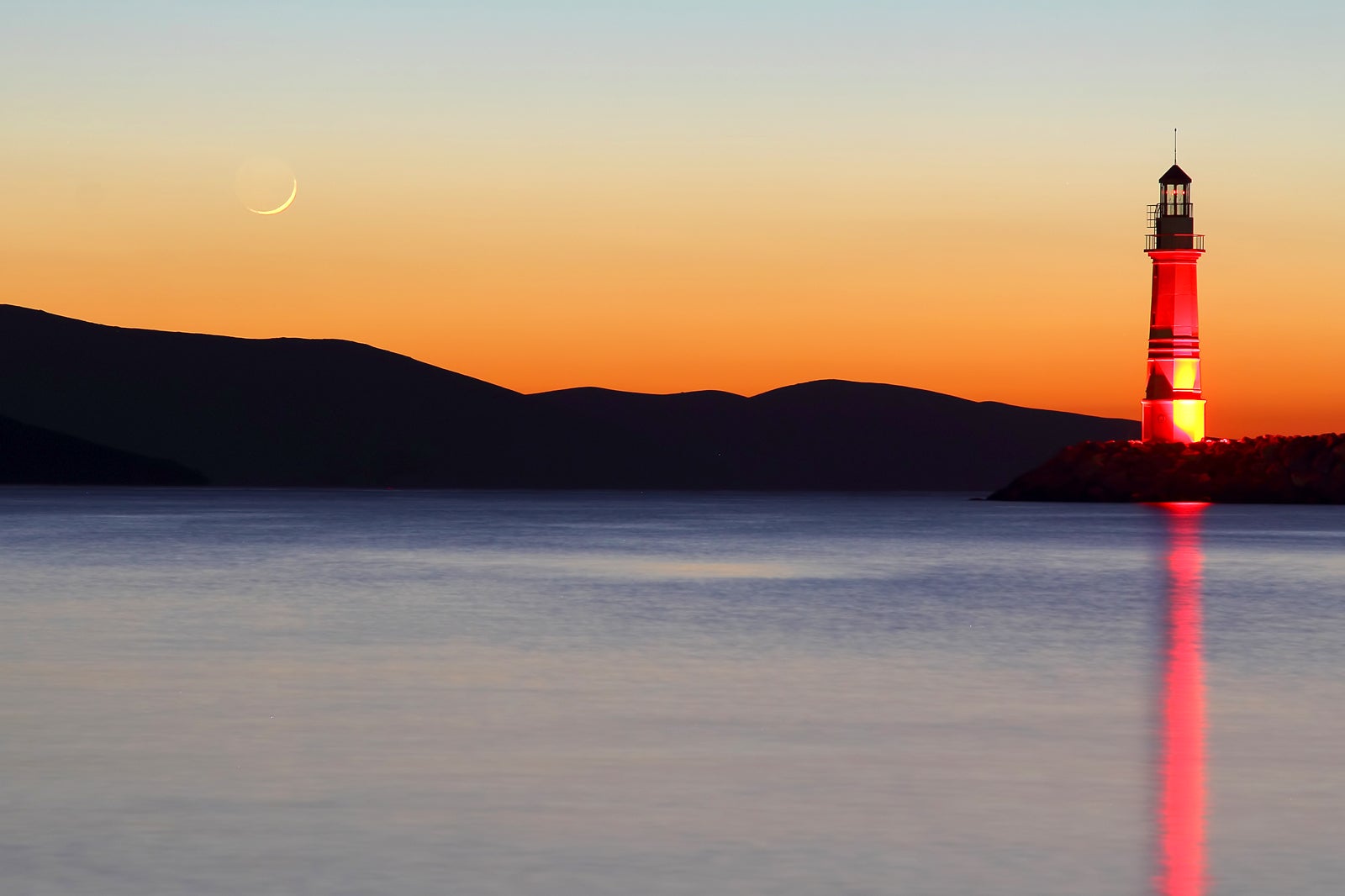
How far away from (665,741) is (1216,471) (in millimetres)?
97198

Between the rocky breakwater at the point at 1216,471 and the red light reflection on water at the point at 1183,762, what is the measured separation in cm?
7575

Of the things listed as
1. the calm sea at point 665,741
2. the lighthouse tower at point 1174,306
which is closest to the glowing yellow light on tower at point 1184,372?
the lighthouse tower at point 1174,306

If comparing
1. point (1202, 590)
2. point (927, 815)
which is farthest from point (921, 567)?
point (927, 815)

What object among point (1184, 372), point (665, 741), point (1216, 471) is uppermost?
point (1184, 372)

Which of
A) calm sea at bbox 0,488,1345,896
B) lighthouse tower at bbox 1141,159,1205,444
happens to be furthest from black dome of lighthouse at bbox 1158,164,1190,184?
calm sea at bbox 0,488,1345,896

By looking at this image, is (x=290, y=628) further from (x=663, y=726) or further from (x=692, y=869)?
(x=692, y=869)

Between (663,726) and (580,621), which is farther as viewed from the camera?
(580,621)

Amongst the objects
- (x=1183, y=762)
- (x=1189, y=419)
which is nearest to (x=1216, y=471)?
(x=1189, y=419)

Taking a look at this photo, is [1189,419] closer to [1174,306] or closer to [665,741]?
[1174,306]

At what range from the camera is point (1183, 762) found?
12852 millimetres

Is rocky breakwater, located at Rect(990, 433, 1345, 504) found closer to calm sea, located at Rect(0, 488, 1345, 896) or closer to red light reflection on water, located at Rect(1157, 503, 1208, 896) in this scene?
calm sea, located at Rect(0, 488, 1345, 896)

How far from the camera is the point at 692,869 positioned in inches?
356

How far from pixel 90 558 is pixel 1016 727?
123 feet

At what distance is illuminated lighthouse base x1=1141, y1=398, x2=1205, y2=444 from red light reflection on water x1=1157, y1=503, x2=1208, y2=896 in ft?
219
